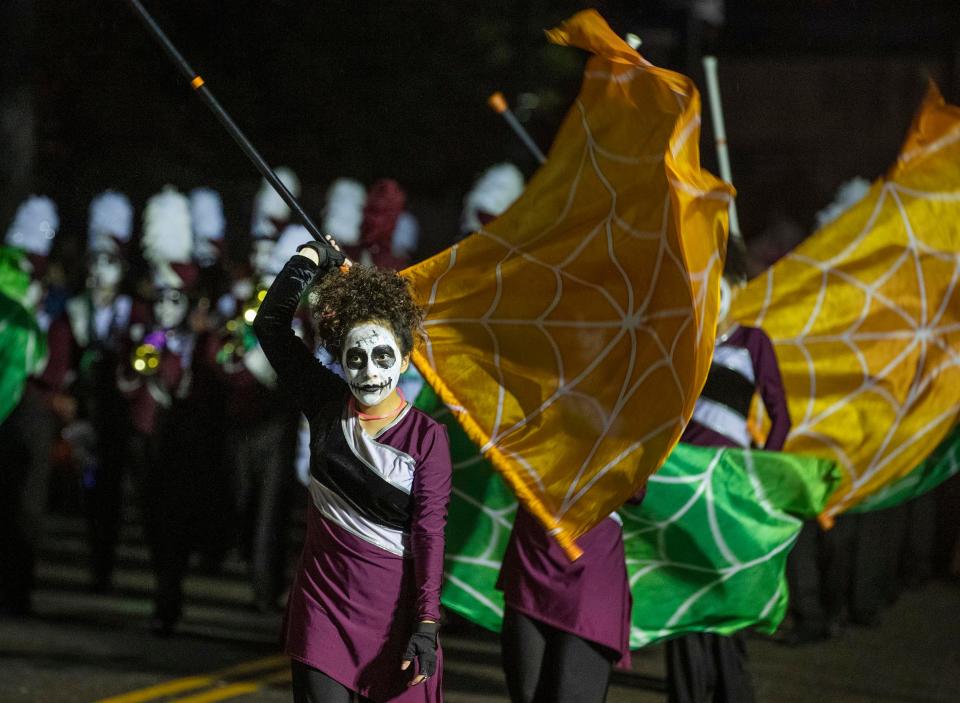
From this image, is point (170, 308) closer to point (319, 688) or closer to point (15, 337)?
point (15, 337)

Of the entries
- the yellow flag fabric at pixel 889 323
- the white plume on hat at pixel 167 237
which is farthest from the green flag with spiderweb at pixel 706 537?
the white plume on hat at pixel 167 237

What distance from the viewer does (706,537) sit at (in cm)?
791

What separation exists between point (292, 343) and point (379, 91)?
15956mm

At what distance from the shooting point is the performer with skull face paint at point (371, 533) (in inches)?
222

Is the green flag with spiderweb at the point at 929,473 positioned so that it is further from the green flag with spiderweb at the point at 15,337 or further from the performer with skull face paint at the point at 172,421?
the green flag with spiderweb at the point at 15,337

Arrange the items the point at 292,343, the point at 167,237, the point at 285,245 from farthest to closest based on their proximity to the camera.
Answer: the point at 167,237 < the point at 285,245 < the point at 292,343

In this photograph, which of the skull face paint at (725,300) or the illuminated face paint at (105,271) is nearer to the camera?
the skull face paint at (725,300)

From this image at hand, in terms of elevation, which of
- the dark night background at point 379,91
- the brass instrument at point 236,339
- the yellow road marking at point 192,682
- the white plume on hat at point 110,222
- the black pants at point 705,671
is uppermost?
the dark night background at point 379,91

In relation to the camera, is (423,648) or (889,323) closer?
(423,648)

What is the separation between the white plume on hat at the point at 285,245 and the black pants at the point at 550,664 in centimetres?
479

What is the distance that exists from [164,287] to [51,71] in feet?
29.9

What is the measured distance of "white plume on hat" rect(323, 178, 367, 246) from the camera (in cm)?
1217

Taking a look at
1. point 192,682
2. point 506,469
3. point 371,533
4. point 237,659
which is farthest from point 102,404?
point 371,533

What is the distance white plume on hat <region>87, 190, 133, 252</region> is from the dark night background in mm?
4387
